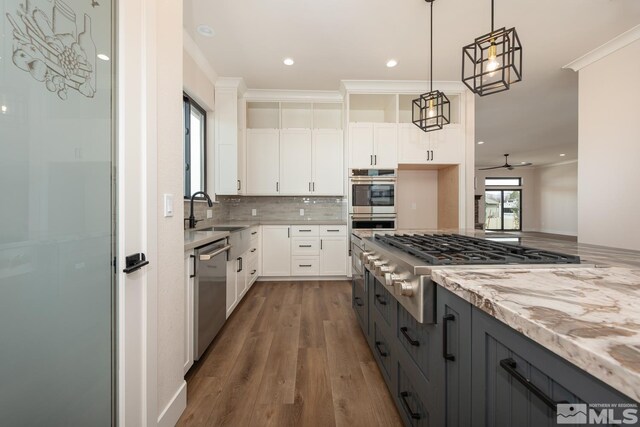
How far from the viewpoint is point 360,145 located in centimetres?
389

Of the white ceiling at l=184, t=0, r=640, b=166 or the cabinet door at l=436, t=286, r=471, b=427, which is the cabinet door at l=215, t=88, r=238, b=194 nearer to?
the white ceiling at l=184, t=0, r=640, b=166

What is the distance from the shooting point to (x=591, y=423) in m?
0.42

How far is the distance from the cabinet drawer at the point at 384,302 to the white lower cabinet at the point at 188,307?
3.91ft

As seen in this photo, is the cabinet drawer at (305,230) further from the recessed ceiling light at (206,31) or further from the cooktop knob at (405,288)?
the cooktop knob at (405,288)

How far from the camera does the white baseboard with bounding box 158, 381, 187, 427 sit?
49.6 inches

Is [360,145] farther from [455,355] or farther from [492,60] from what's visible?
[455,355]

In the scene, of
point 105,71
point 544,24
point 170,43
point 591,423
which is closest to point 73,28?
point 105,71

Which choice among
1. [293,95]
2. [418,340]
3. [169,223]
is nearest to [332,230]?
[293,95]

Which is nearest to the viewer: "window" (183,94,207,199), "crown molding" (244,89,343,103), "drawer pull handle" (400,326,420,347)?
"drawer pull handle" (400,326,420,347)

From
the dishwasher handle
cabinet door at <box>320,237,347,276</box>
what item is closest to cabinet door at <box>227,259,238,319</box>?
the dishwasher handle

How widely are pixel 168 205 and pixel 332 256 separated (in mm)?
2856

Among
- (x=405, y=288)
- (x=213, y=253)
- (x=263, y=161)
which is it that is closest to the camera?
(x=405, y=288)

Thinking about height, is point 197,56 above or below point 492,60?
above

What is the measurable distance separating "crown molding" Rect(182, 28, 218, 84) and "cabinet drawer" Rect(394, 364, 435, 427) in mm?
3537
